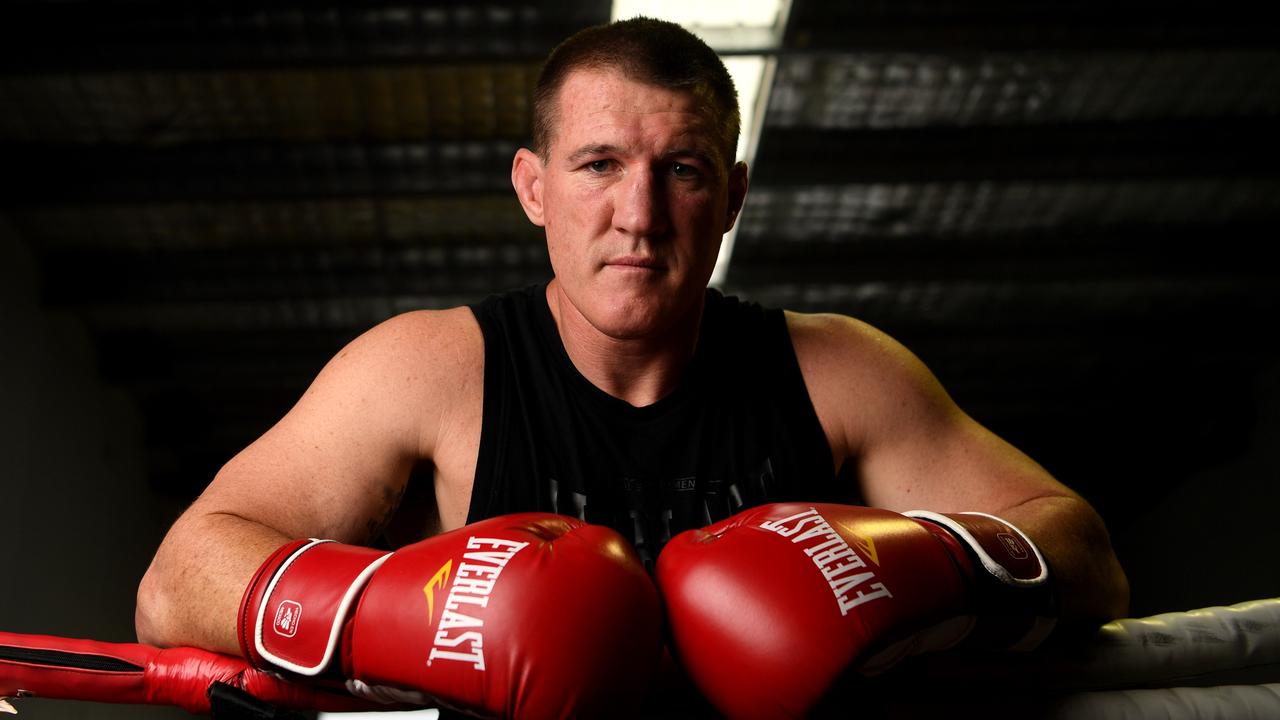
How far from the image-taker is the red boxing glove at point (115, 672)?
1.19 m

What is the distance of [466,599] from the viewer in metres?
1.03

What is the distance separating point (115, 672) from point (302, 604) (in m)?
0.28

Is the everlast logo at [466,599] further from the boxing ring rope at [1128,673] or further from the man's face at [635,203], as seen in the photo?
the man's face at [635,203]

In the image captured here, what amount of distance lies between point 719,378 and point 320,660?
95cm

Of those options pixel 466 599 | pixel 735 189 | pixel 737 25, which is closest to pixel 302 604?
pixel 466 599

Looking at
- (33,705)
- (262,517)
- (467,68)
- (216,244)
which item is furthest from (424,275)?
(262,517)

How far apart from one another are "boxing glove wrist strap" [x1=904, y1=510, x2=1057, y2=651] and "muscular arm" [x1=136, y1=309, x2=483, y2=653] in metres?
0.83

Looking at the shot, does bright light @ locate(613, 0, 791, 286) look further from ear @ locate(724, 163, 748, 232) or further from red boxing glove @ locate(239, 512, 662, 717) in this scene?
red boxing glove @ locate(239, 512, 662, 717)

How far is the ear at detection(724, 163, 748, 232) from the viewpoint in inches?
73.9

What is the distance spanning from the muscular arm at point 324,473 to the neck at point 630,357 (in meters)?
0.18

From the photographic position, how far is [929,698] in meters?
1.16

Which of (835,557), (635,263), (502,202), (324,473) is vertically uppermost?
(635,263)

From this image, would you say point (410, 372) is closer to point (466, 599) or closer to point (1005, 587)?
point (466, 599)

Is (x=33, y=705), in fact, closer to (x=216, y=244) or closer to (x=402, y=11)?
(x=216, y=244)
